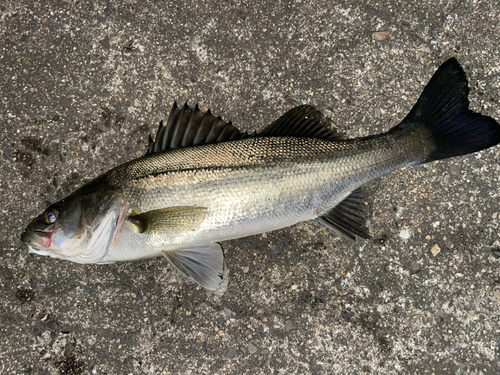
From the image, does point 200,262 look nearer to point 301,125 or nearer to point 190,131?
point 190,131

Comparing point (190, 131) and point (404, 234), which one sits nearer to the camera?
point (190, 131)

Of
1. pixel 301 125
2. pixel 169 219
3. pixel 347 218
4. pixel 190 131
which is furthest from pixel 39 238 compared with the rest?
pixel 347 218

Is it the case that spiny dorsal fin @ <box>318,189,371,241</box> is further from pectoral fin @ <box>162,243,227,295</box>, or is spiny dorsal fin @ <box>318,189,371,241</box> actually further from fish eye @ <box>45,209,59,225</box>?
fish eye @ <box>45,209,59,225</box>

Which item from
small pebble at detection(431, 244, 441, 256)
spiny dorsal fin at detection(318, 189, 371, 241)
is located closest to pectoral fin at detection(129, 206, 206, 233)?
spiny dorsal fin at detection(318, 189, 371, 241)

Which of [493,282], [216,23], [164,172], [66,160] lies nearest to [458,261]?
[493,282]

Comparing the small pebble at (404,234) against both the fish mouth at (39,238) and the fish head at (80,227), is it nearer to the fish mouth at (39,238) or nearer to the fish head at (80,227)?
the fish head at (80,227)

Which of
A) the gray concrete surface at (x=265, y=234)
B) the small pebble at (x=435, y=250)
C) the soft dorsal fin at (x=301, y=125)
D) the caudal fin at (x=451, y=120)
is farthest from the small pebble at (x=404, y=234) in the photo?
the soft dorsal fin at (x=301, y=125)
